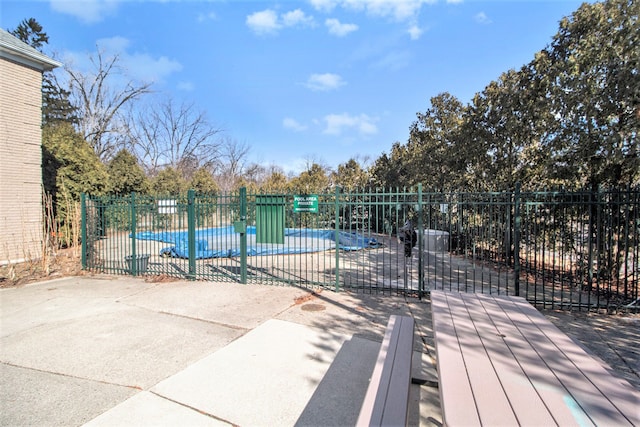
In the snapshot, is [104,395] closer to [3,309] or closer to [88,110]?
[3,309]

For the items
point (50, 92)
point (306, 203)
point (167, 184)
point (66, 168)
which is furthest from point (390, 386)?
point (50, 92)

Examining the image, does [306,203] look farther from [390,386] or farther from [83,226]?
[83,226]

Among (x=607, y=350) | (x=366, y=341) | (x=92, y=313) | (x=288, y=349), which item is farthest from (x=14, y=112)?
(x=607, y=350)

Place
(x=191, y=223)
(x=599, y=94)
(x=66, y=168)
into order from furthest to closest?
(x=66, y=168) → (x=191, y=223) → (x=599, y=94)

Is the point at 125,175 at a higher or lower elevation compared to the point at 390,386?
higher

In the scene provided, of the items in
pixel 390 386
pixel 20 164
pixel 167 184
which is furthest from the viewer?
pixel 167 184

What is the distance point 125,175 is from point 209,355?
55.1 feet

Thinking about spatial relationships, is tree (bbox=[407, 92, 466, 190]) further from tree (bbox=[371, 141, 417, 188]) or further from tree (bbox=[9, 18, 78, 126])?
tree (bbox=[9, 18, 78, 126])

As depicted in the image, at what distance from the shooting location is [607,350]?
11.7ft

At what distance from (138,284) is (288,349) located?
15.2 feet

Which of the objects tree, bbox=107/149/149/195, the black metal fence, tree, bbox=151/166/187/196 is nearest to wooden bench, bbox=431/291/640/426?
the black metal fence

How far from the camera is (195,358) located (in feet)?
10.8

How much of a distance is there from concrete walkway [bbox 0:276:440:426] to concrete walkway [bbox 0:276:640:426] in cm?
1

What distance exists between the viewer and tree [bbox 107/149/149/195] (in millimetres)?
16547
